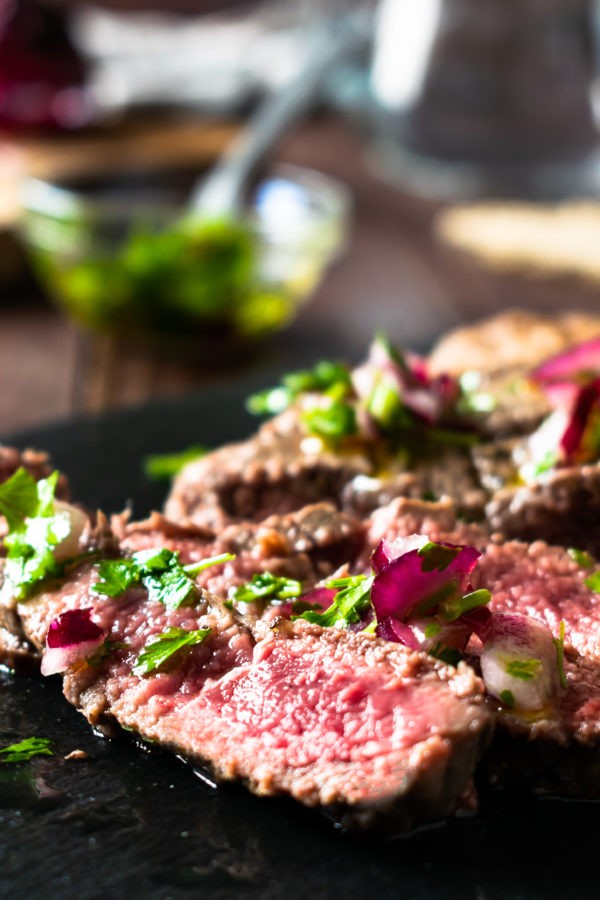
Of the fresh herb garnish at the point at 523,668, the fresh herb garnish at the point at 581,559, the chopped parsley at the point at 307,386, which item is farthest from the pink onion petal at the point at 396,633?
the chopped parsley at the point at 307,386

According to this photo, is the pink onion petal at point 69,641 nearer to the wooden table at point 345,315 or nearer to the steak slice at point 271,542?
the steak slice at point 271,542

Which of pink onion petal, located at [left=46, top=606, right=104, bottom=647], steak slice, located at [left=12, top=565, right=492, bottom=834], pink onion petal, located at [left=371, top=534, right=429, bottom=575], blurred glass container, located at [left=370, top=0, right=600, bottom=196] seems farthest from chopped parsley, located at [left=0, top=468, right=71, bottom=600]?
blurred glass container, located at [left=370, top=0, right=600, bottom=196]

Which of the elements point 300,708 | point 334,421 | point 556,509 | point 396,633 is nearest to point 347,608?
point 396,633

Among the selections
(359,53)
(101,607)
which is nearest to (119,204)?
(359,53)

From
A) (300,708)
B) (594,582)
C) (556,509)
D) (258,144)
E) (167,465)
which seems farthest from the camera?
(258,144)

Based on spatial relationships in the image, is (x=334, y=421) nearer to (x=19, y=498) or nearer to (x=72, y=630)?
(x=19, y=498)

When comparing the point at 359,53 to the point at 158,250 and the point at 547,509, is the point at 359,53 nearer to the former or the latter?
the point at 158,250

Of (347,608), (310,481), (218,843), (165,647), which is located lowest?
(218,843)
